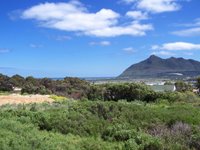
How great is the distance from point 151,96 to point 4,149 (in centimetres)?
3288

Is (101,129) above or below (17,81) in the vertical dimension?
below

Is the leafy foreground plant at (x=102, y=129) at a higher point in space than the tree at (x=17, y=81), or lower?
lower

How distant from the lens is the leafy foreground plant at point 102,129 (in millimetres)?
12195

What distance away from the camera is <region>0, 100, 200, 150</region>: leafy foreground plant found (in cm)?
1220

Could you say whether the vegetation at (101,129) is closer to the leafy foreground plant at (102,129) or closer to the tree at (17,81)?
the leafy foreground plant at (102,129)

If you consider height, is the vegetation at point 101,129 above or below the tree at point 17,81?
below

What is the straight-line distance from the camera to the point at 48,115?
16344 millimetres

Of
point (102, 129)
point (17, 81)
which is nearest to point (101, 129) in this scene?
point (102, 129)

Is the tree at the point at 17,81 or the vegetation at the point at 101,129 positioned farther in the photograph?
the tree at the point at 17,81

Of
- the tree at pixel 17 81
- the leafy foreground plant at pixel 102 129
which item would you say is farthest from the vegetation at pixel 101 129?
the tree at pixel 17 81

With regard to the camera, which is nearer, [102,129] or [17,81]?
[102,129]

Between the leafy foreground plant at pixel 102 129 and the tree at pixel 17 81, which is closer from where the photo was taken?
the leafy foreground plant at pixel 102 129

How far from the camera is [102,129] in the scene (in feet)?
50.9

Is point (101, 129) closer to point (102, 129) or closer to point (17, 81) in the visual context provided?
point (102, 129)
